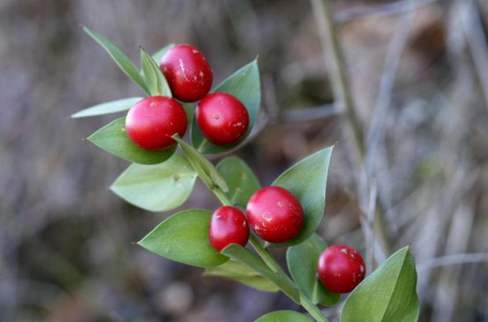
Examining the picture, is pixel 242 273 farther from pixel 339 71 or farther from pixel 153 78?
pixel 339 71

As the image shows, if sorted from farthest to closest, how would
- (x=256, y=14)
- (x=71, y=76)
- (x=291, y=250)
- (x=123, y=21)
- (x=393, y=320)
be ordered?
(x=256, y=14)
(x=71, y=76)
(x=123, y=21)
(x=291, y=250)
(x=393, y=320)

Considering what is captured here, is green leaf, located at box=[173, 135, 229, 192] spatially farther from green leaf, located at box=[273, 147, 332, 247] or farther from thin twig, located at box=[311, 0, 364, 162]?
thin twig, located at box=[311, 0, 364, 162]

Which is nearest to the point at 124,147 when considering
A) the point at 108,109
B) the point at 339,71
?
the point at 108,109

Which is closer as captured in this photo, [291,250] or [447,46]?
[291,250]

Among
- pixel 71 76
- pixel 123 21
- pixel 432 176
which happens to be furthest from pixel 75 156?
pixel 432 176

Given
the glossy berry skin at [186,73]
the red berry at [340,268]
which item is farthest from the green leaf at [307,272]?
the glossy berry skin at [186,73]

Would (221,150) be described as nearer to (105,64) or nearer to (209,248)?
(209,248)

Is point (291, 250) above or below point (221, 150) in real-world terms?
below
